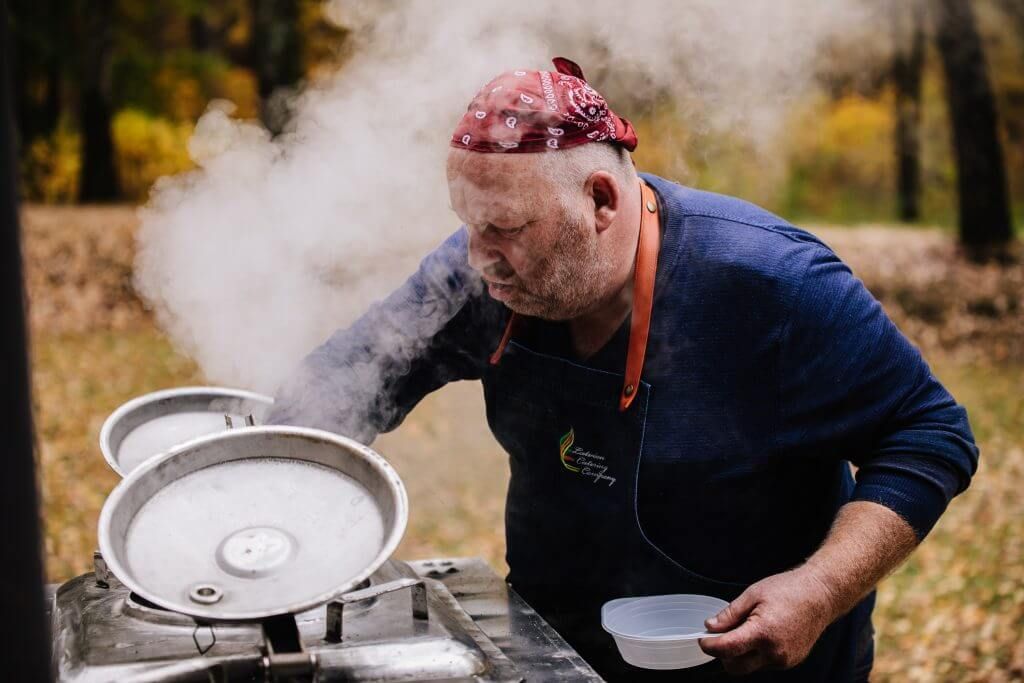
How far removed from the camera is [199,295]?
14.0 ft

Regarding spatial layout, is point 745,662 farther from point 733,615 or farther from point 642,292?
point 642,292

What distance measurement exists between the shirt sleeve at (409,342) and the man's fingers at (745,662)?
3.52 ft

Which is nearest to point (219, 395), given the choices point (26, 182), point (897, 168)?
point (26, 182)

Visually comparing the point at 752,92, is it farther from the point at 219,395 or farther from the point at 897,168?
the point at 897,168

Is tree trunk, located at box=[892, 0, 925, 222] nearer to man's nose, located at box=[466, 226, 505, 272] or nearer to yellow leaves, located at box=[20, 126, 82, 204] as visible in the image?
yellow leaves, located at box=[20, 126, 82, 204]

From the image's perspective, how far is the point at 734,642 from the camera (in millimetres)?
1920

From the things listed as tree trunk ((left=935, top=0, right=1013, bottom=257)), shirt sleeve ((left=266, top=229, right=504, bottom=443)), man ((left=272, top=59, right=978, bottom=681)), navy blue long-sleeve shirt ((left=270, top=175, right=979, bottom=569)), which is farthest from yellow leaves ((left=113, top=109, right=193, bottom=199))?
navy blue long-sleeve shirt ((left=270, top=175, right=979, bottom=569))

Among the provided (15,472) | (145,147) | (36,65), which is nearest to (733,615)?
(15,472)

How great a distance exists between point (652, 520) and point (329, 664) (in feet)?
3.07

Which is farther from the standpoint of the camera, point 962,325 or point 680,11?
point 962,325

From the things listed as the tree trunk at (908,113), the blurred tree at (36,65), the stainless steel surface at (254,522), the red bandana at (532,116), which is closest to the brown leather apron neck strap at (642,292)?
the red bandana at (532,116)

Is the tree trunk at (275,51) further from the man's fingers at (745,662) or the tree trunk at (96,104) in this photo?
the man's fingers at (745,662)

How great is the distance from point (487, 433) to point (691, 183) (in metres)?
3.72

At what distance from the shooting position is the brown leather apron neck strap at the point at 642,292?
230cm
